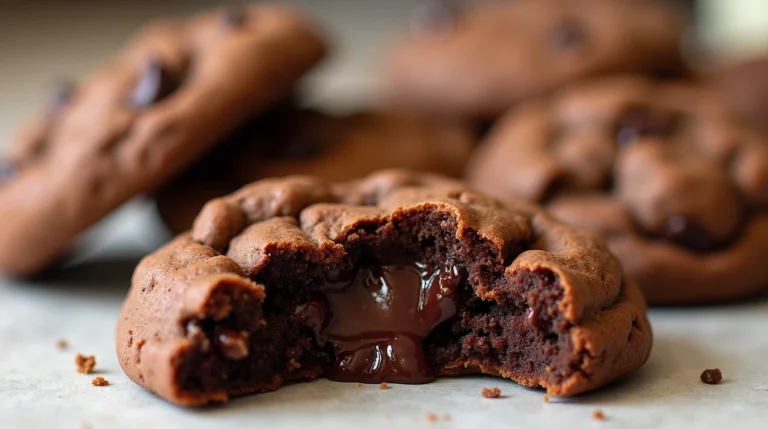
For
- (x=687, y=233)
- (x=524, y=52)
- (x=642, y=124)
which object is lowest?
(x=687, y=233)

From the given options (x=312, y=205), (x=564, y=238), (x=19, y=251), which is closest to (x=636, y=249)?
(x=564, y=238)

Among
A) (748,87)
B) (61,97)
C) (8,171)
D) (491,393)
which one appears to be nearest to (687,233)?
(491,393)

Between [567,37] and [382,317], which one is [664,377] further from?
[567,37]

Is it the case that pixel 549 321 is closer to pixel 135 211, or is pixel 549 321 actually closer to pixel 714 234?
pixel 714 234

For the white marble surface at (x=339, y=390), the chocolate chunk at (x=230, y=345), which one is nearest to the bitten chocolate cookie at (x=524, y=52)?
the white marble surface at (x=339, y=390)

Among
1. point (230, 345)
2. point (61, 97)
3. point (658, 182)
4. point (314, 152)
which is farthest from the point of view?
point (61, 97)

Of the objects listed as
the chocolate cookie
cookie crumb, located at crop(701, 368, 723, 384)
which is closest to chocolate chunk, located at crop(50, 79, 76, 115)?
cookie crumb, located at crop(701, 368, 723, 384)

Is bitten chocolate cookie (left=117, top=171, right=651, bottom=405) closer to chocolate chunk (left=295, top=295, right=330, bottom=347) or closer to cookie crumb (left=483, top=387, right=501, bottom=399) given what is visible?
chocolate chunk (left=295, top=295, right=330, bottom=347)
